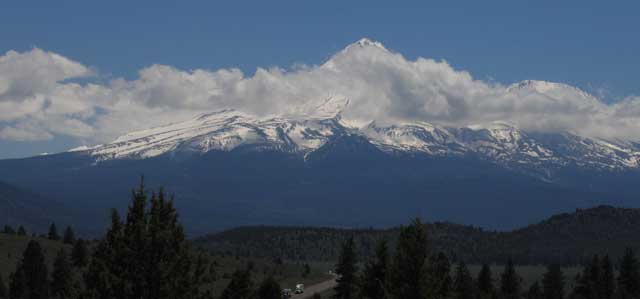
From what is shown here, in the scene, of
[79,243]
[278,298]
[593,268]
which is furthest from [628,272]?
[79,243]

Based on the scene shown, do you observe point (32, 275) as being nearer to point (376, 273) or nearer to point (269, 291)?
point (269, 291)

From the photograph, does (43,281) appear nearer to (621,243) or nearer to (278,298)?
(278,298)

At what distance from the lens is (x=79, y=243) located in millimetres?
101500

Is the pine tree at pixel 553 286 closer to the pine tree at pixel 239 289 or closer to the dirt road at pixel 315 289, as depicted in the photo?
the dirt road at pixel 315 289

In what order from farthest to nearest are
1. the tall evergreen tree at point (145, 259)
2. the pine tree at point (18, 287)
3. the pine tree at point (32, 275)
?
1. the pine tree at point (32, 275)
2. the pine tree at point (18, 287)
3. the tall evergreen tree at point (145, 259)

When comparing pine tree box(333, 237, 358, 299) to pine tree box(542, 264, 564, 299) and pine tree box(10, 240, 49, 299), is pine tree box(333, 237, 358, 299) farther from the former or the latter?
pine tree box(542, 264, 564, 299)

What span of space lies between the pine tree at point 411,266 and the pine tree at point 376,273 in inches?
273

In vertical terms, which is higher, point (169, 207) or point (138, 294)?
point (169, 207)

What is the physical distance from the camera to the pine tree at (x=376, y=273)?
41.7m

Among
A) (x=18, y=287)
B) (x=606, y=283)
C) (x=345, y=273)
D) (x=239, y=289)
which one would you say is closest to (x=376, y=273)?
(x=239, y=289)

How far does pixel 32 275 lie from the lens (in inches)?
3253

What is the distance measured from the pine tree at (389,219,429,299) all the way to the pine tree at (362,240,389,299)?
22.8 ft

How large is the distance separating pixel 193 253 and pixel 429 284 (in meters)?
9.39

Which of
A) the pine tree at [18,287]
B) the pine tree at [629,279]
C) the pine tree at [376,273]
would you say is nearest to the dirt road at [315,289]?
the pine tree at [18,287]
